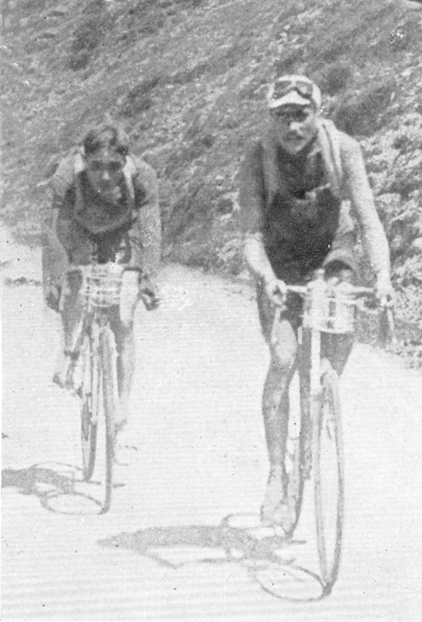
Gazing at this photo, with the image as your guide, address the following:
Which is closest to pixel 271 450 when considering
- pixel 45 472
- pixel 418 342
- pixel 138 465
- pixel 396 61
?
pixel 138 465

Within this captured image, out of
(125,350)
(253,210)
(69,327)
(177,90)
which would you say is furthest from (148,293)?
(177,90)

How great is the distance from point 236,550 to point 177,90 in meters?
2.68

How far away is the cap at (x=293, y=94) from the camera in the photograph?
16.1ft

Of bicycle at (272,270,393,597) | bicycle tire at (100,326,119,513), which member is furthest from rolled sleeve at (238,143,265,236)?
bicycle tire at (100,326,119,513)

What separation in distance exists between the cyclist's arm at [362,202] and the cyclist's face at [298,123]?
15 centimetres

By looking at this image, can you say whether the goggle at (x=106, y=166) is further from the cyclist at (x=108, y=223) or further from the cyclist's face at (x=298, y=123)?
the cyclist's face at (x=298, y=123)

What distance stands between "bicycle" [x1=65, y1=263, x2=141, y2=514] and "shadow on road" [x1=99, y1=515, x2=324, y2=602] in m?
0.28

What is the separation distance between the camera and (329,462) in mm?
4672

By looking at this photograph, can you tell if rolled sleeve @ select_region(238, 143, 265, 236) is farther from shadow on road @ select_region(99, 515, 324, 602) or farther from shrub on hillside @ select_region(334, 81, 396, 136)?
shadow on road @ select_region(99, 515, 324, 602)

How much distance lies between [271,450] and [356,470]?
0.65 meters

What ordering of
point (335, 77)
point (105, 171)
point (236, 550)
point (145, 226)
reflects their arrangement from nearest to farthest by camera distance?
point (236, 550), point (105, 171), point (145, 226), point (335, 77)

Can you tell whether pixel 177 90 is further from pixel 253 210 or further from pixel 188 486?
pixel 188 486

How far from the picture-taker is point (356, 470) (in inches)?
217

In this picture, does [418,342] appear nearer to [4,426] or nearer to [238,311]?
[238,311]
